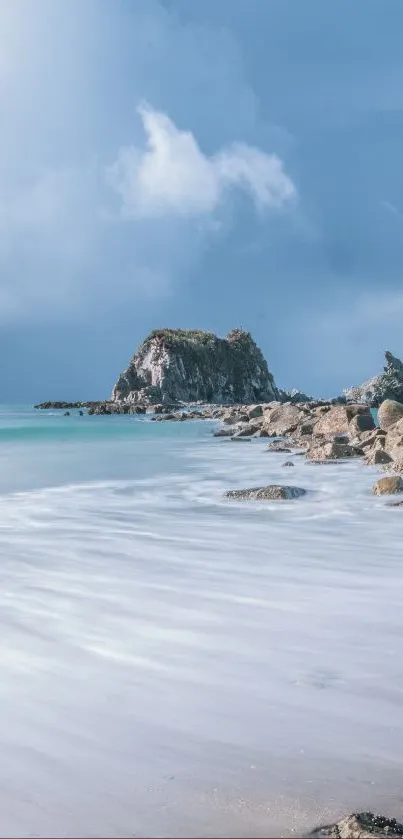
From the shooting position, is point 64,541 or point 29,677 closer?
point 29,677

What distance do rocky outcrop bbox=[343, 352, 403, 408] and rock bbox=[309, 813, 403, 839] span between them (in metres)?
70.7

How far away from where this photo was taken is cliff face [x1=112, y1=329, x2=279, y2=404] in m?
103

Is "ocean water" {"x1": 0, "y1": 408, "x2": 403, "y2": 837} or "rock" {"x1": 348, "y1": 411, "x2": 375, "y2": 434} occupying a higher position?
"rock" {"x1": 348, "y1": 411, "x2": 375, "y2": 434}

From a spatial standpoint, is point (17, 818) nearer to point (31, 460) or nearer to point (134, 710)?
point (134, 710)

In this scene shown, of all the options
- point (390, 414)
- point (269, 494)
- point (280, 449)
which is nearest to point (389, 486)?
point (269, 494)

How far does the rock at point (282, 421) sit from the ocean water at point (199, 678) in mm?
17736

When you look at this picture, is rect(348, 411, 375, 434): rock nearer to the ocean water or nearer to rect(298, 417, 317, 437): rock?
rect(298, 417, 317, 437): rock

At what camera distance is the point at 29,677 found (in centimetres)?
318

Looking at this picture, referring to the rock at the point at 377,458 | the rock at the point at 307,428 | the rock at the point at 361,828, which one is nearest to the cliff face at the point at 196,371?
the rock at the point at 307,428

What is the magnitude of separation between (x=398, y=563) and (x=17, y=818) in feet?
13.5

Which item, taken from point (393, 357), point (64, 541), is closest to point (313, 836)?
point (64, 541)

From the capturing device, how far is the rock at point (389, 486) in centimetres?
942

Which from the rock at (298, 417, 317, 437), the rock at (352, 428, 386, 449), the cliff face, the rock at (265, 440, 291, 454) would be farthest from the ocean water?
the cliff face

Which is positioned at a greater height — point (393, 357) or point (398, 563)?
point (393, 357)
